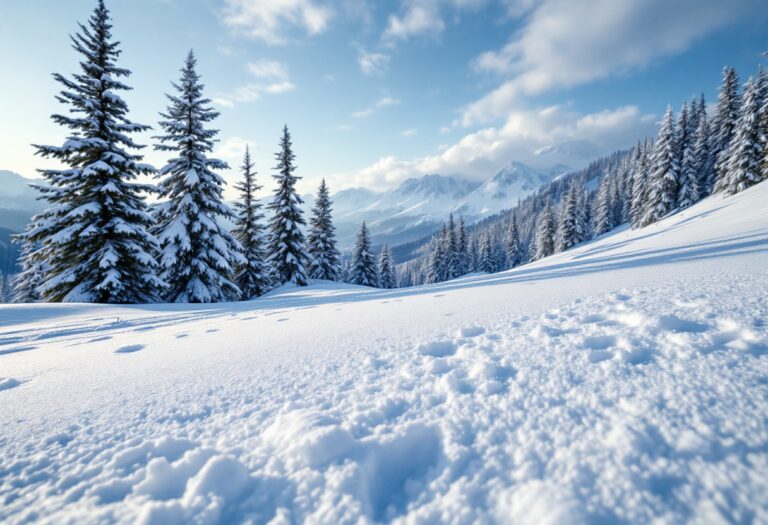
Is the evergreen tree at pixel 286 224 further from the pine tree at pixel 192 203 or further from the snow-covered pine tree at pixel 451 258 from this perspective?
the snow-covered pine tree at pixel 451 258

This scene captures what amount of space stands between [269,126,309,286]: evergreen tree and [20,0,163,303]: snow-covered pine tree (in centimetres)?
959

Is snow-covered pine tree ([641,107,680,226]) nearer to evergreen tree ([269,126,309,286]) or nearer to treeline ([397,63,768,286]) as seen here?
treeline ([397,63,768,286])

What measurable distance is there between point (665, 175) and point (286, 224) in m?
38.1

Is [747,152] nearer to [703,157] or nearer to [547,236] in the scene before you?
[703,157]

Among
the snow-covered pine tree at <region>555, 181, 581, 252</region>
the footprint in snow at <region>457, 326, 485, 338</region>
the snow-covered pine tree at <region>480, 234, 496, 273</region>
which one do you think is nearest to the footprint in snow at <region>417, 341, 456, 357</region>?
the footprint in snow at <region>457, 326, 485, 338</region>

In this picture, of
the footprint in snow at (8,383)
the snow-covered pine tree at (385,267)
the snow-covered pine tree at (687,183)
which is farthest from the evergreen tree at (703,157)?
the footprint in snow at (8,383)

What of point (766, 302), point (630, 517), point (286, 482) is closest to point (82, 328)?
point (286, 482)

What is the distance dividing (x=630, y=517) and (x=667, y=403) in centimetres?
74

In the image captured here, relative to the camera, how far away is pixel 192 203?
13.7m

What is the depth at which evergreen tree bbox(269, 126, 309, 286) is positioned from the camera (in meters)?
21.0

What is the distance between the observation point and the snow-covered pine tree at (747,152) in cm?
2464

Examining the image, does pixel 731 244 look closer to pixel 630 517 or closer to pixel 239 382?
pixel 630 517

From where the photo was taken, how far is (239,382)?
234 cm

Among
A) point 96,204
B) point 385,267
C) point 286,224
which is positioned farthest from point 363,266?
point 96,204
